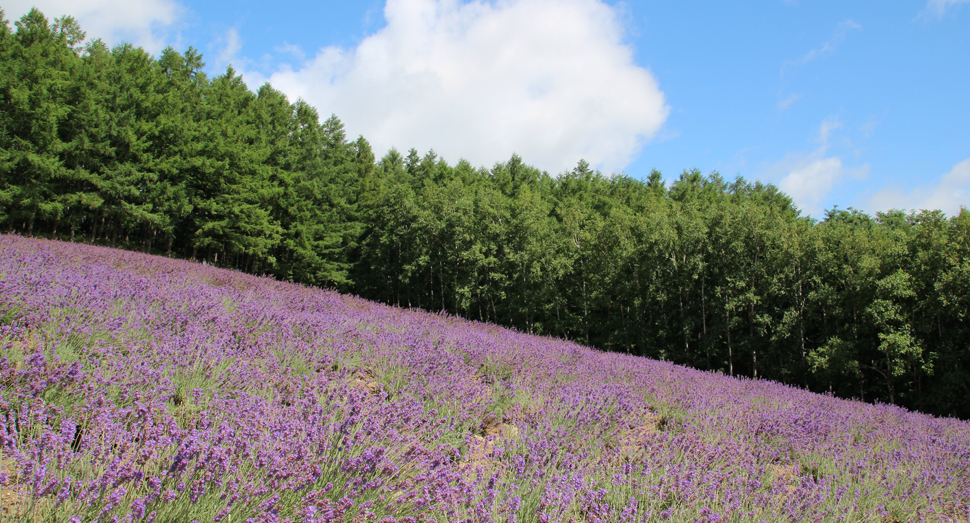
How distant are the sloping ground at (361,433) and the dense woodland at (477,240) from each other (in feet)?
58.7

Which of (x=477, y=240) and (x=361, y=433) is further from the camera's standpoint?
(x=477, y=240)

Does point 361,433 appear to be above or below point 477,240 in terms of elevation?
below

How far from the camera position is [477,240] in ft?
108

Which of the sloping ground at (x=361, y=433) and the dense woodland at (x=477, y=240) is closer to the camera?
the sloping ground at (x=361, y=433)

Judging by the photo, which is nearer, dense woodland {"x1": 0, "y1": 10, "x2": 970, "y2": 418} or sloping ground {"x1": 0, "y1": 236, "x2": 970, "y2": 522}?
sloping ground {"x1": 0, "y1": 236, "x2": 970, "y2": 522}

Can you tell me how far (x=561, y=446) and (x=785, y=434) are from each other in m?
2.89

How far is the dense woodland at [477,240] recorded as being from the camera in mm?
19906

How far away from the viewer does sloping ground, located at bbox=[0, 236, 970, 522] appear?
1829mm

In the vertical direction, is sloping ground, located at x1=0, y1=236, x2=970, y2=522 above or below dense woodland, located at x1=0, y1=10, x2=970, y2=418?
below

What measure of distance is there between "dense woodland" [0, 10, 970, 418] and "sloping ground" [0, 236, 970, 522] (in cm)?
1790

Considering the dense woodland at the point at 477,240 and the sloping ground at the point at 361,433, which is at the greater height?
the dense woodland at the point at 477,240

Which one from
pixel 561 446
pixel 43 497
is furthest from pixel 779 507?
pixel 43 497

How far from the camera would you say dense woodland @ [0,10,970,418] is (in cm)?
1991

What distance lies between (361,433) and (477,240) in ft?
100
